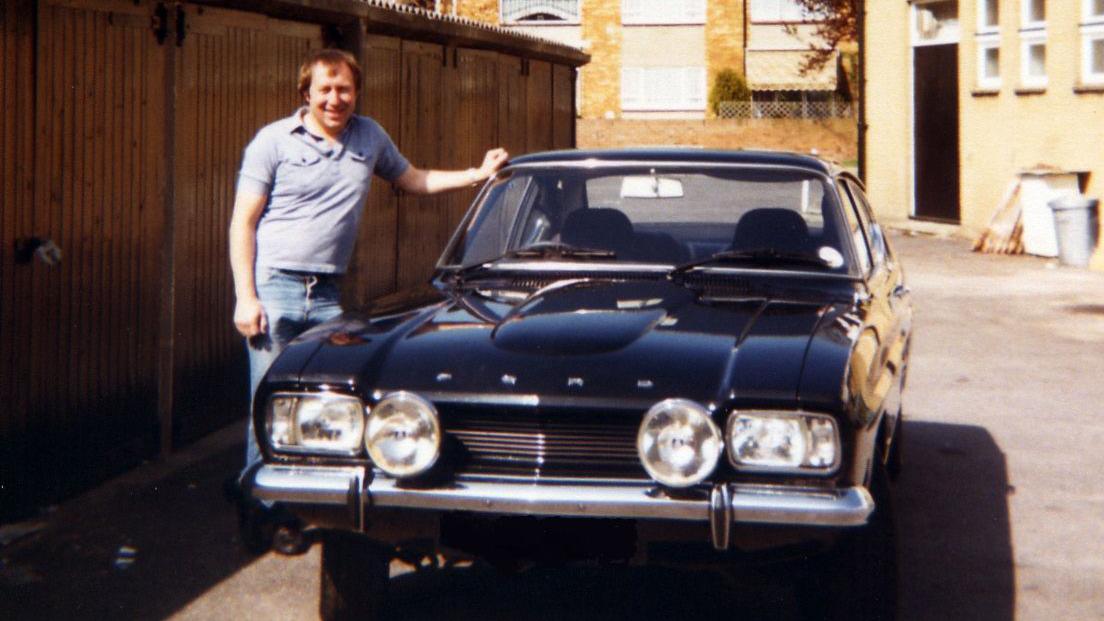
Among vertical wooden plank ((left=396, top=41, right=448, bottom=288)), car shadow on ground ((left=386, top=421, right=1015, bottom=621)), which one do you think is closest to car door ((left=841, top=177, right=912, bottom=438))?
car shadow on ground ((left=386, top=421, right=1015, bottom=621))

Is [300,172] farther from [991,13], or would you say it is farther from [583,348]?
[991,13]

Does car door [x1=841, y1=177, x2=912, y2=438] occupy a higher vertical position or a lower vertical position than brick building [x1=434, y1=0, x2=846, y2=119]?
lower

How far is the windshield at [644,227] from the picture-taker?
550cm

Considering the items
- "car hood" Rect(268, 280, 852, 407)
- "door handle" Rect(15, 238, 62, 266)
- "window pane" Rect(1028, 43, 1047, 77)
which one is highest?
"window pane" Rect(1028, 43, 1047, 77)

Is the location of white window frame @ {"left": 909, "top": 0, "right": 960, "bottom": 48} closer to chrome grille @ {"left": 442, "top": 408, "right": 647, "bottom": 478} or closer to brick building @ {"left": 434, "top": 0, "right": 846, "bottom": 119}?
chrome grille @ {"left": 442, "top": 408, "right": 647, "bottom": 478}

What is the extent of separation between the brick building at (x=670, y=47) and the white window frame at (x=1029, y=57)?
3083 centimetres

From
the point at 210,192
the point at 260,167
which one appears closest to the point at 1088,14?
the point at 210,192

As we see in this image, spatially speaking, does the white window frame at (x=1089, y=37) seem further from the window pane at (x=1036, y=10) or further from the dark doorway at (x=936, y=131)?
the dark doorway at (x=936, y=131)

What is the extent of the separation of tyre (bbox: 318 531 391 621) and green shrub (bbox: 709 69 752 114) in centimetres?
4582

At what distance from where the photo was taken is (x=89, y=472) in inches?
272

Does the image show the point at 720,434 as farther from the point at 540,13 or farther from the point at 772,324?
the point at 540,13

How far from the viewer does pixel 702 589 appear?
543 centimetres

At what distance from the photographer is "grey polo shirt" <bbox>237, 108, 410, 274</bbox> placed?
5.79m

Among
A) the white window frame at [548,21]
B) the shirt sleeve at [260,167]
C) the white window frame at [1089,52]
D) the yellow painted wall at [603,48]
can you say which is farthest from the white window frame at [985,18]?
the white window frame at [548,21]
